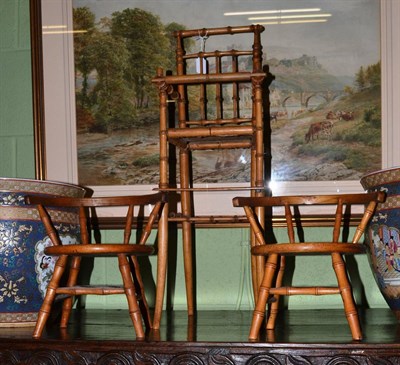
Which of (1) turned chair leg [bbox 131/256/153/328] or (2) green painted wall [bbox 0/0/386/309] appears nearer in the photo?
(1) turned chair leg [bbox 131/256/153/328]

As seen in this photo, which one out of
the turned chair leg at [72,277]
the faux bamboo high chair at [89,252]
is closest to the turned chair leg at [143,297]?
the faux bamboo high chair at [89,252]

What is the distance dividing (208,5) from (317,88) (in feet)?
2.10

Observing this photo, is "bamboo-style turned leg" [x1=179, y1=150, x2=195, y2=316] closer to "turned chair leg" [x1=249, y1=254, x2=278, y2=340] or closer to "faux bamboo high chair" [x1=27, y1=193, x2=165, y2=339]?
"faux bamboo high chair" [x1=27, y1=193, x2=165, y2=339]

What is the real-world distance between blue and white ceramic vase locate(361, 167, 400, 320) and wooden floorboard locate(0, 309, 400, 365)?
0.49ft

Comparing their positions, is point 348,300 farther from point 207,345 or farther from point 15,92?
point 15,92

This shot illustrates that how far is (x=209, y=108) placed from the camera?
361 cm

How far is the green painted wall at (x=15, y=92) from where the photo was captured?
3779 millimetres

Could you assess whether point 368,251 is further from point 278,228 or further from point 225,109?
point 225,109

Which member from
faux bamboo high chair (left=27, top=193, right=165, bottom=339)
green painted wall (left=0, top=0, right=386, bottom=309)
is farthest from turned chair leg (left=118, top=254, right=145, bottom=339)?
green painted wall (left=0, top=0, right=386, bottom=309)

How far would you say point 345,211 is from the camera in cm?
351

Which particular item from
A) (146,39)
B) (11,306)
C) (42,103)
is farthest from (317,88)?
(11,306)

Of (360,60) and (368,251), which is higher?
(360,60)

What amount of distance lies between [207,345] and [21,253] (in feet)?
2.86

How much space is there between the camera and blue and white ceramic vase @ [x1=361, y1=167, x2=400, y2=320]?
9.38 ft
